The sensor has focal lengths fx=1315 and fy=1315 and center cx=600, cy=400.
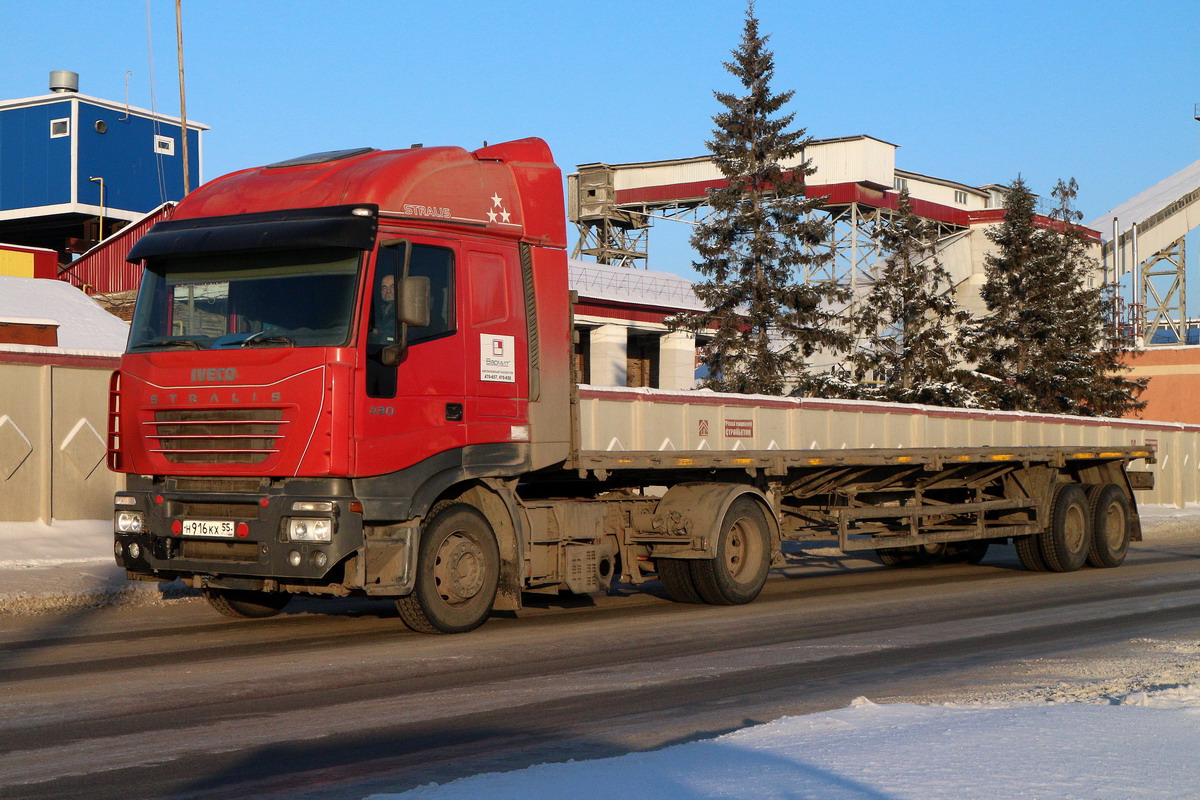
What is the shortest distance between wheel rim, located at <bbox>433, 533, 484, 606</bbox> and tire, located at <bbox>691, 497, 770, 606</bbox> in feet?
9.21

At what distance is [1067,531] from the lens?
17.9m

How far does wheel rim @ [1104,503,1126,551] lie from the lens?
1856cm

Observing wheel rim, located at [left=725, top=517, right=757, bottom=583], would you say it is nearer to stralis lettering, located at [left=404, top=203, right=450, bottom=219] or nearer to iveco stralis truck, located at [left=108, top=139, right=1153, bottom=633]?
iveco stralis truck, located at [left=108, top=139, right=1153, bottom=633]

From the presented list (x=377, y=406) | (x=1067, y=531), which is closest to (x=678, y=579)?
(x=377, y=406)

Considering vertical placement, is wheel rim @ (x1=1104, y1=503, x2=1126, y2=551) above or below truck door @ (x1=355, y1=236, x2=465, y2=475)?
below

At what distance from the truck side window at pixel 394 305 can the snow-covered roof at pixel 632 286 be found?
112 feet

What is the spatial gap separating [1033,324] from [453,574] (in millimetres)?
38971

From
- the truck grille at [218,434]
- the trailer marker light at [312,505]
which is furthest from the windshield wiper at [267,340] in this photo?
the trailer marker light at [312,505]

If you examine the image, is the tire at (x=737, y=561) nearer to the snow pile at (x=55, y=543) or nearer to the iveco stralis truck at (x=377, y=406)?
the iveco stralis truck at (x=377, y=406)

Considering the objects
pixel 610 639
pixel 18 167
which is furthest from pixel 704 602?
pixel 18 167

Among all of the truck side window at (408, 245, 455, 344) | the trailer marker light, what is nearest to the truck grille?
the trailer marker light

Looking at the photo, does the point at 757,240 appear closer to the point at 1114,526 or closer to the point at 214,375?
the point at 1114,526

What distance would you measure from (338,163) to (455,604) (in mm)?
3799

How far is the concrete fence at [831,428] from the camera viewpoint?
24391 millimetres
